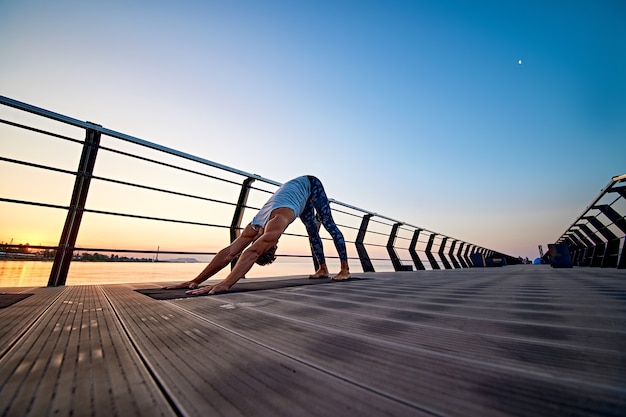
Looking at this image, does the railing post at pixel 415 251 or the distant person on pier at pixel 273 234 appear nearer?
the distant person on pier at pixel 273 234

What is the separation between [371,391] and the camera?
418 mm

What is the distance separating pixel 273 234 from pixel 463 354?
1.61 metres

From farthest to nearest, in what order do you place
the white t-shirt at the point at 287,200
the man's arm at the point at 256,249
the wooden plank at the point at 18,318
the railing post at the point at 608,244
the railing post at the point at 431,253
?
1. the railing post at the point at 431,253
2. the railing post at the point at 608,244
3. the white t-shirt at the point at 287,200
4. the man's arm at the point at 256,249
5. the wooden plank at the point at 18,318

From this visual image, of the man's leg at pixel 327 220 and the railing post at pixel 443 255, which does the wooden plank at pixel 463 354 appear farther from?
the railing post at pixel 443 255

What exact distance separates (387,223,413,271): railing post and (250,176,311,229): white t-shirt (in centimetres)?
464

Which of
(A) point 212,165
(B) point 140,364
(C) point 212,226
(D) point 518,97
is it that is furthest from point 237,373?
(D) point 518,97

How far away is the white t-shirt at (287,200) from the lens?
2.30m

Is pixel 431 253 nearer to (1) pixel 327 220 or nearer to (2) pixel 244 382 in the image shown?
(1) pixel 327 220

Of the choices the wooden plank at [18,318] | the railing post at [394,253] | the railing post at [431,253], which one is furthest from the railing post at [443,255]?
the wooden plank at [18,318]

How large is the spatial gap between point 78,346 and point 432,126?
18.7m

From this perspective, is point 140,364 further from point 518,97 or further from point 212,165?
point 518,97

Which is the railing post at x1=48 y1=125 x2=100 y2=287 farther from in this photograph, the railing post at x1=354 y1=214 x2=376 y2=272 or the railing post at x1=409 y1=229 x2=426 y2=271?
the railing post at x1=409 y1=229 x2=426 y2=271

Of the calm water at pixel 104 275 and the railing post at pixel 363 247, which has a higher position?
the railing post at pixel 363 247

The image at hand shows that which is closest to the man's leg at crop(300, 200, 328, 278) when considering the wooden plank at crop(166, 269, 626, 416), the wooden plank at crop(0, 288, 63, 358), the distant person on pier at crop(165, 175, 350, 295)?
the distant person on pier at crop(165, 175, 350, 295)
